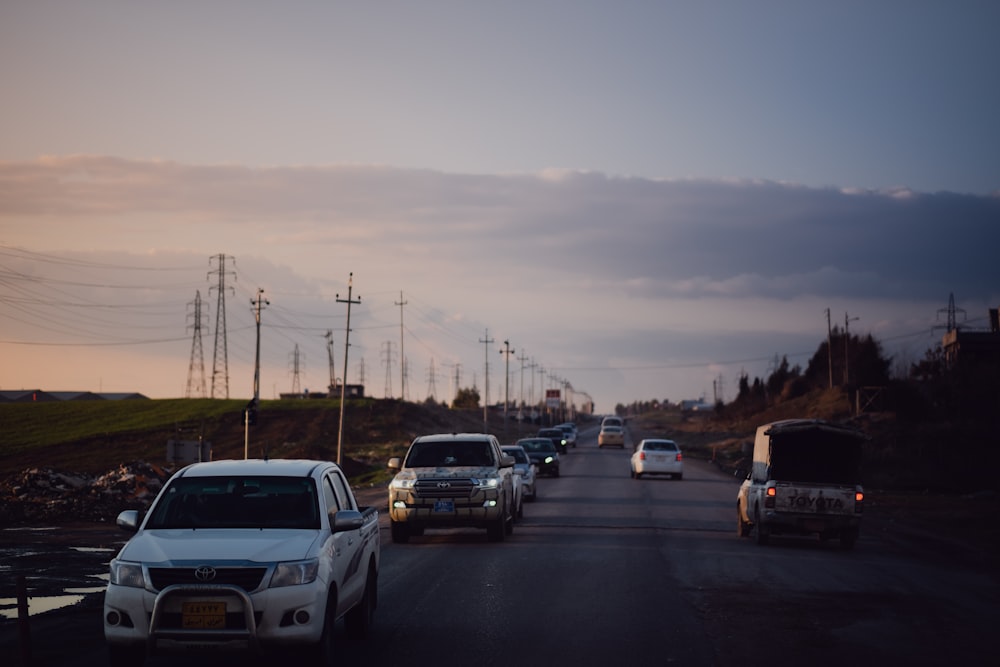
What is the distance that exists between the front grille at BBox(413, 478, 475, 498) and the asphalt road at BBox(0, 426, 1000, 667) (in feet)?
3.28

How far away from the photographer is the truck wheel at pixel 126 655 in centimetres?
884

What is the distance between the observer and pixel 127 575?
8883 mm

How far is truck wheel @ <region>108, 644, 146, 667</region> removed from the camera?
8836mm

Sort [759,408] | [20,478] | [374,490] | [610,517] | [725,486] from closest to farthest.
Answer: [610,517]
[20,478]
[374,490]
[725,486]
[759,408]

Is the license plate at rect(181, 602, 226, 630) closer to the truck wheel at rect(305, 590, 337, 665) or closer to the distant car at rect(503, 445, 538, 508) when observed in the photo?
the truck wheel at rect(305, 590, 337, 665)

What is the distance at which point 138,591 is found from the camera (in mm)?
8758

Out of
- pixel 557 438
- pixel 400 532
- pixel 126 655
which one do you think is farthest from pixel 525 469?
pixel 557 438

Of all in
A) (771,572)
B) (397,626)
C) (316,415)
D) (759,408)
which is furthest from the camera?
(759,408)

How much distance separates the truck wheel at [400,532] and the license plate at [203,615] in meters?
13.4

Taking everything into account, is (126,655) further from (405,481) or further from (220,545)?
(405,481)

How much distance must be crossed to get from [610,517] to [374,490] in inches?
601

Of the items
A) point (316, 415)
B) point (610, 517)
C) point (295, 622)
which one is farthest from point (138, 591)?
point (316, 415)

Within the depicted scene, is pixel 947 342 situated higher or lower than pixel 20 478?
Result: higher

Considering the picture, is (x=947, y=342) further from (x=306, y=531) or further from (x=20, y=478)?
(x=306, y=531)
